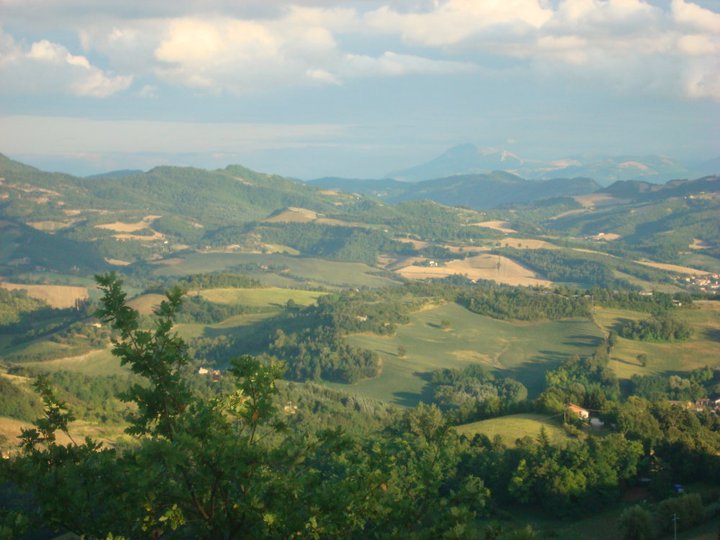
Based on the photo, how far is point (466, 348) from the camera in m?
88.8

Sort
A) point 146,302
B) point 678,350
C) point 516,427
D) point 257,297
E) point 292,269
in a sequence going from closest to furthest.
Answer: point 516,427, point 678,350, point 146,302, point 257,297, point 292,269

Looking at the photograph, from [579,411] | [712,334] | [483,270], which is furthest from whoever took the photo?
[483,270]

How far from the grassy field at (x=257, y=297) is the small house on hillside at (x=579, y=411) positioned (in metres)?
69.5

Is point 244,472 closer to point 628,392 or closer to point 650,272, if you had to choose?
point 628,392

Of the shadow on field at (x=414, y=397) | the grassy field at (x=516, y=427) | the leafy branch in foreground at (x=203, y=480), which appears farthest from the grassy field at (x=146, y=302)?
the leafy branch in foreground at (x=203, y=480)

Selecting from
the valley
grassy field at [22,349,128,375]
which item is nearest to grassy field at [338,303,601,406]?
the valley

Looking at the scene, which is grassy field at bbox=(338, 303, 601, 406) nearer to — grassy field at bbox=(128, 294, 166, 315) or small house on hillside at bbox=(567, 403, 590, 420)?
small house on hillside at bbox=(567, 403, 590, 420)

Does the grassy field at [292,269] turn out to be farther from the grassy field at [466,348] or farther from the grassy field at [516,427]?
the grassy field at [516,427]

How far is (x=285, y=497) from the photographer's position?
13305 millimetres

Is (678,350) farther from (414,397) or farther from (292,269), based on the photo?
(292,269)

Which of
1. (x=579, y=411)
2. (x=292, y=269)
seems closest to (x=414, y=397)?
(x=579, y=411)

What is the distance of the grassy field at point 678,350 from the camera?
247 ft

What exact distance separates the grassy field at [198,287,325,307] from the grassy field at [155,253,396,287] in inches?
895

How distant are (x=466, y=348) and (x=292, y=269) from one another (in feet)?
299
